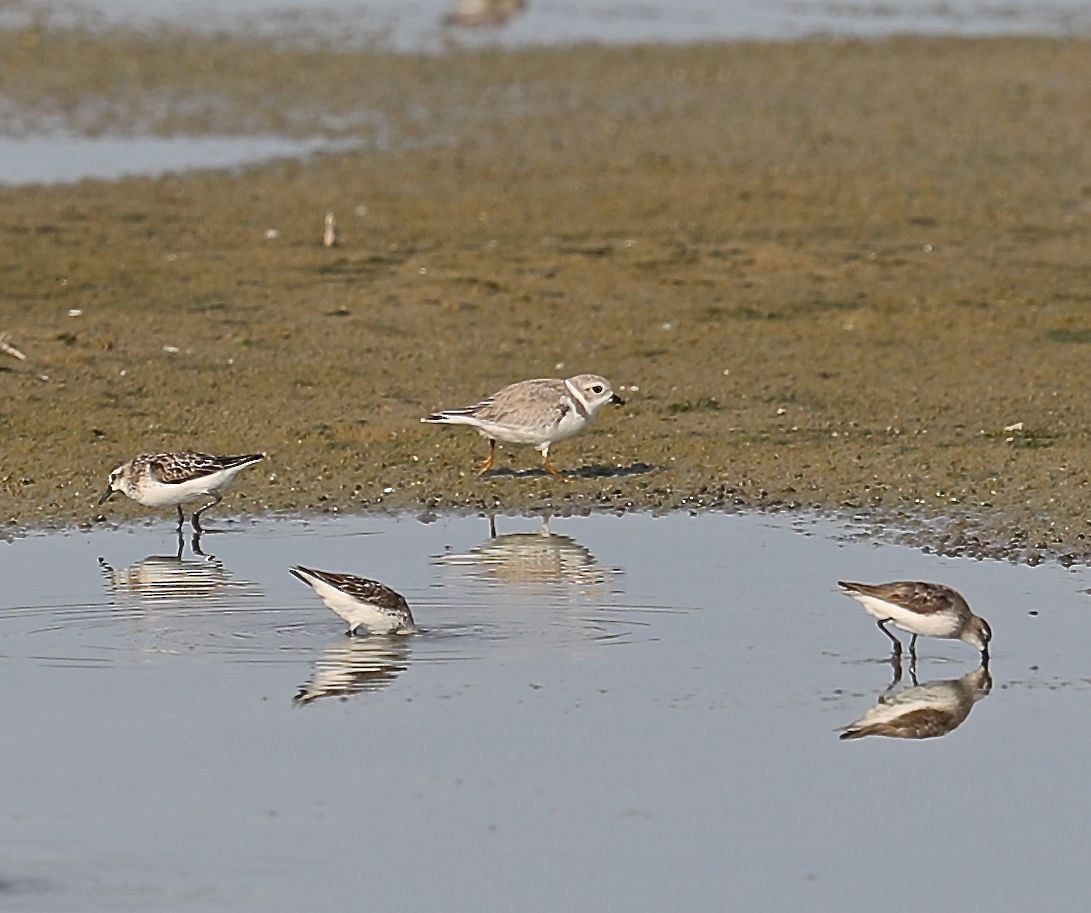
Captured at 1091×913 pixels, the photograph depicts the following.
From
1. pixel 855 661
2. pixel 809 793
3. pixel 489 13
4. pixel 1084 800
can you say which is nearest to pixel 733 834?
pixel 809 793

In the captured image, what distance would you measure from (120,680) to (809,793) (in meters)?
3.37

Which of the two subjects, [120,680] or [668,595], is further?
[668,595]

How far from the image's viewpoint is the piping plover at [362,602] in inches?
436

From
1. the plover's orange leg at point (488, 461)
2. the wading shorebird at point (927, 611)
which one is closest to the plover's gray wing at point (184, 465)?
the plover's orange leg at point (488, 461)

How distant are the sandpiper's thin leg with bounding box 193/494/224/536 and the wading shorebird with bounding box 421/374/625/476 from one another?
1437 millimetres

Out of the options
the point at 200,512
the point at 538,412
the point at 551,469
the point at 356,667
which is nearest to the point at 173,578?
the point at 200,512

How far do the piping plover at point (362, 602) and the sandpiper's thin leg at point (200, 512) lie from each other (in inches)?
98.9

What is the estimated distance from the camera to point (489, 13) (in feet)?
123

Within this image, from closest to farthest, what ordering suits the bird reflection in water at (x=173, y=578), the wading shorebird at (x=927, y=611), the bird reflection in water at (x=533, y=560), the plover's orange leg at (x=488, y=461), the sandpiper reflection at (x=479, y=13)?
1. the wading shorebird at (x=927, y=611)
2. the bird reflection in water at (x=173, y=578)
3. the bird reflection in water at (x=533, y=560)
4. the plover's orange leg at (x=488, y=461)
5. the sandpiper reflection at (x=479, y=13)

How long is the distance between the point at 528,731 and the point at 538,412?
4.91 m

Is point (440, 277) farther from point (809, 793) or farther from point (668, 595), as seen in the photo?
point (809, 793)

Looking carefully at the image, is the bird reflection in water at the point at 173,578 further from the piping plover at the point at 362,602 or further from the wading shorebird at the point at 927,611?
the wading shorebird at the point at 927,611

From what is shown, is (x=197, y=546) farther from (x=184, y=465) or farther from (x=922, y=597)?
(x=922, y=597)

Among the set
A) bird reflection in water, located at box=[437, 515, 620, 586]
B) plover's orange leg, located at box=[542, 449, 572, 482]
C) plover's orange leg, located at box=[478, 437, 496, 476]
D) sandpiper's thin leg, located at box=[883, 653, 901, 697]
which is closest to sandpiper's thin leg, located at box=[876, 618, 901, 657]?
sandpiper's thin leg, located at box=[883, 653, 901, 697]
